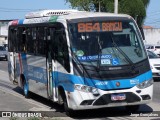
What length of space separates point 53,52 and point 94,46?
150 cm

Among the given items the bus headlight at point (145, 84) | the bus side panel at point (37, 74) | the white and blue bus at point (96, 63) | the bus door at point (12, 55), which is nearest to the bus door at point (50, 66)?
the white and blue bus at point (96, 63)

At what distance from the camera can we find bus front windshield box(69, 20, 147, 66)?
35.8ft

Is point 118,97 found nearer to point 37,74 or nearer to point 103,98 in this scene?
point 103,98

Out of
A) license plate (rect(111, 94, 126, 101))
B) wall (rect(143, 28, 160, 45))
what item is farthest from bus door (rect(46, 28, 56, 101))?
wall (rect(143, 28, 160, 45))

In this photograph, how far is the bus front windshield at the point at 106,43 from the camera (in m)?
10.9

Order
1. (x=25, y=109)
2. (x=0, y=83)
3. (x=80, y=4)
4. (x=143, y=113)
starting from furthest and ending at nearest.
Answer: (x=80, y=4)
(x=0, y=83)
(x=25, y=109)
(x=143, y=113)

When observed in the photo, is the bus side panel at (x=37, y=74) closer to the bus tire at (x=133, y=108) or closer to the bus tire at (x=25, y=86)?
the bus tire at (x=25, y=86)

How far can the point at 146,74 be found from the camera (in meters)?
11.1

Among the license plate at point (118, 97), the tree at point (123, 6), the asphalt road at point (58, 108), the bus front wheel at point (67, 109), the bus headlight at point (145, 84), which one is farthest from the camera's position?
the tree at point (123, 6)

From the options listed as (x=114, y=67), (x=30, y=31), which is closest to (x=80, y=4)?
(x=30, y=31)

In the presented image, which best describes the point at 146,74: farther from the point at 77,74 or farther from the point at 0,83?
the point at 0,83

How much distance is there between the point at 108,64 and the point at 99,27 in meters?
1.10

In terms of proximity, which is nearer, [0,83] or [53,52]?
[53,52]

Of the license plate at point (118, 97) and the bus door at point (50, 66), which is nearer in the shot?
the license plate at point (118, 97)
